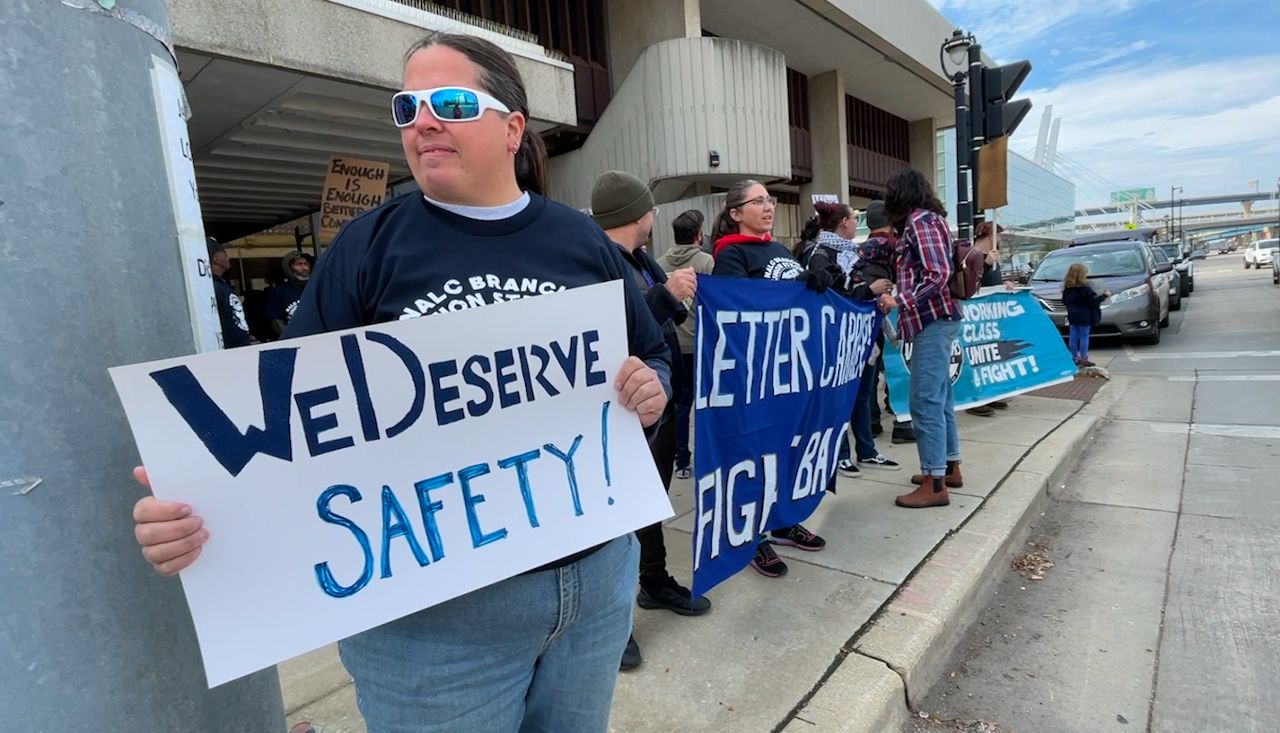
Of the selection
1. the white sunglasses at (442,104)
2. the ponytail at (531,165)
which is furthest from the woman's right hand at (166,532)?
the ponytail at (531,165)

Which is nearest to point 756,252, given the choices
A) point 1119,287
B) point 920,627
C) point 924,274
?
point 924,274

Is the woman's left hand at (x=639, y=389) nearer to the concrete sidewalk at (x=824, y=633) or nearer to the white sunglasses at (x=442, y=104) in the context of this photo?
the white sunglasses at (x=442, y=104)

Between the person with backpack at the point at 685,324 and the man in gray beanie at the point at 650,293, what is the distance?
1.61 ft

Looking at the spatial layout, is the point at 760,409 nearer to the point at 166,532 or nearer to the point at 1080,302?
the point at 166,532

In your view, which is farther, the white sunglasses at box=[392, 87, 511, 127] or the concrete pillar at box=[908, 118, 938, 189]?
the concrete pillar at box=[908, 118, 938, 189]

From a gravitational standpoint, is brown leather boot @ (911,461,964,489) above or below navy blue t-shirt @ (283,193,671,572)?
below

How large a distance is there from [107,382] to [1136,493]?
553 centimetres

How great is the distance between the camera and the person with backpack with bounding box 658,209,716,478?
3.70 meters

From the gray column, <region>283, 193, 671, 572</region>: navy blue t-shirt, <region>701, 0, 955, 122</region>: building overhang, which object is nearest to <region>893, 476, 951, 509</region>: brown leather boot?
<region>283, 193, 671, 572</region>: navy blue t-shirt

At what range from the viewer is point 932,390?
3.97 metres

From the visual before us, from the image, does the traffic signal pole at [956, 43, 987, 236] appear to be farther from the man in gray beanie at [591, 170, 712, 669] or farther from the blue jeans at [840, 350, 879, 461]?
the man in gray beanie at [591, 170, 712, 669]

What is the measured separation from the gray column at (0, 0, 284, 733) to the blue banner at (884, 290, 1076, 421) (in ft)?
17.3

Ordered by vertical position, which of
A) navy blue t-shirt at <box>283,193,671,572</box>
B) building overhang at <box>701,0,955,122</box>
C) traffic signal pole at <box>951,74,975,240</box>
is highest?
building overhang at <box>701,0,955,122</box>

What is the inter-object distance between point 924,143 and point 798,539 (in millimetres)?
21712
